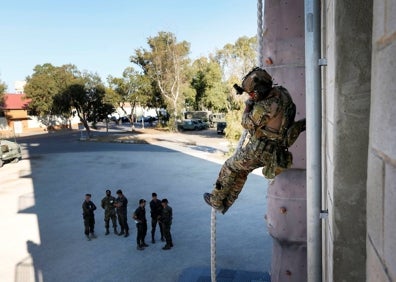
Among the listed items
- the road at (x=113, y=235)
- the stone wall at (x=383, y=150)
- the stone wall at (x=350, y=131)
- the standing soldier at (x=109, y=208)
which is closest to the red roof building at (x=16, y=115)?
the road at (x=113, y=235)

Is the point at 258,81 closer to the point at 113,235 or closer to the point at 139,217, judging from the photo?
the point at 139,217

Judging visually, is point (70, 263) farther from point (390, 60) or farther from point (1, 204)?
point (390, 60)

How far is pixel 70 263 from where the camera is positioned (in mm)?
9047

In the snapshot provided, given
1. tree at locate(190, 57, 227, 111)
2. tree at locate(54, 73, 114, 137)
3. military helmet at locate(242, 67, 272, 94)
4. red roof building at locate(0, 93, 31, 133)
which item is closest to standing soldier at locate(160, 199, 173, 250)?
military helmet at locate(242, 67, 272, 94)

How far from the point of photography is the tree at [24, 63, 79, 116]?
132 feet

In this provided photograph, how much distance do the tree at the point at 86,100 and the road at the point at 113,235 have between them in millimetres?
14687

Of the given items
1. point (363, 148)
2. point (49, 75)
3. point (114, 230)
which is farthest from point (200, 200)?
point (49, 75)

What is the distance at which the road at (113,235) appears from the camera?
8.73 meters

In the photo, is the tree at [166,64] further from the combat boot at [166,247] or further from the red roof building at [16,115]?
the combat boot at [166,247]

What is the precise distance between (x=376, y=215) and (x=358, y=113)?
0.49 metres

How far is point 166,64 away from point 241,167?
128ft

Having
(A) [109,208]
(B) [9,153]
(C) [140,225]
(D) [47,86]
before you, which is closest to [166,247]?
(C) [140,225]

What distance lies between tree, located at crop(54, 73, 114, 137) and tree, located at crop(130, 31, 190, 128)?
18.9 ft

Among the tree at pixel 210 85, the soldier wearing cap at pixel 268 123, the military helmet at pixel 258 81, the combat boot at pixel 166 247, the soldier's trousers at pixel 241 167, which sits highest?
the tree at pixel 210 85
